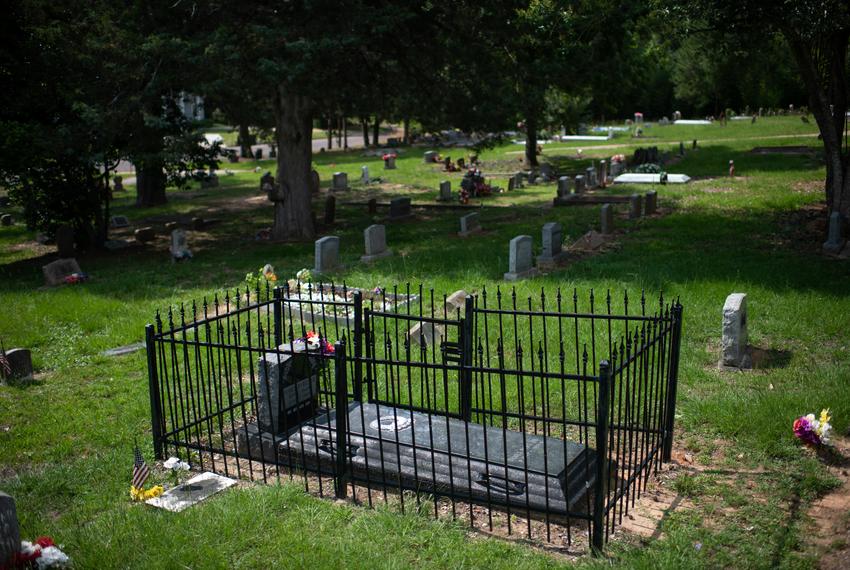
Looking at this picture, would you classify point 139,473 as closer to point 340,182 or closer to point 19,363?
point 19,363

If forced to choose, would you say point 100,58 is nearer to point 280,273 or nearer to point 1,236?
point 280,273

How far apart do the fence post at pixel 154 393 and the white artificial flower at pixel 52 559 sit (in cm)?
200

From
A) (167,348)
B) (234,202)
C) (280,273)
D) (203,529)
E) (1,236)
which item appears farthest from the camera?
(234,202)

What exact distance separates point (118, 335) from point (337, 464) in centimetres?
662

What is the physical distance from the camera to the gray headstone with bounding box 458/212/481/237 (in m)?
20.0

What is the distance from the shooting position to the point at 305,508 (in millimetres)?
6352

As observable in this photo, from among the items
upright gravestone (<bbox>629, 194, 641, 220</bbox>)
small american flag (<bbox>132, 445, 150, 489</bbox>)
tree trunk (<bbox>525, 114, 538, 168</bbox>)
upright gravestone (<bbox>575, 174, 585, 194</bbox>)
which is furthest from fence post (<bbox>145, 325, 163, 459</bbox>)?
tree trunk (<bbox>525, 114, 538, 168</bbox>)

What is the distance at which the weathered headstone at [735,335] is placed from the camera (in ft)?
30.2

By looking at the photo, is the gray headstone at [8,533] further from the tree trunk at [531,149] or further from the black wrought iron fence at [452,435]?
the tree trunk at [531,149]

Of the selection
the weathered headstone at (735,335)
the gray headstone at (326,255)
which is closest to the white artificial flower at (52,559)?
the weathered headstone at (735,335)

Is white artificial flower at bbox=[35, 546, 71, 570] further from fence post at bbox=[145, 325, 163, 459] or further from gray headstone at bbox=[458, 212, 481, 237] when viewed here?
gray headstone at bbox=[458, 212, 481, 237]

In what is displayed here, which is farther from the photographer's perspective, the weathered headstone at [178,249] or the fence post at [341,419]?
the weathered headstone at [178,249]

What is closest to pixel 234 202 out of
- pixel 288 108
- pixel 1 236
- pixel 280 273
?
pixel 1 236

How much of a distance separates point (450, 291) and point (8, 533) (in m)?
8.86
